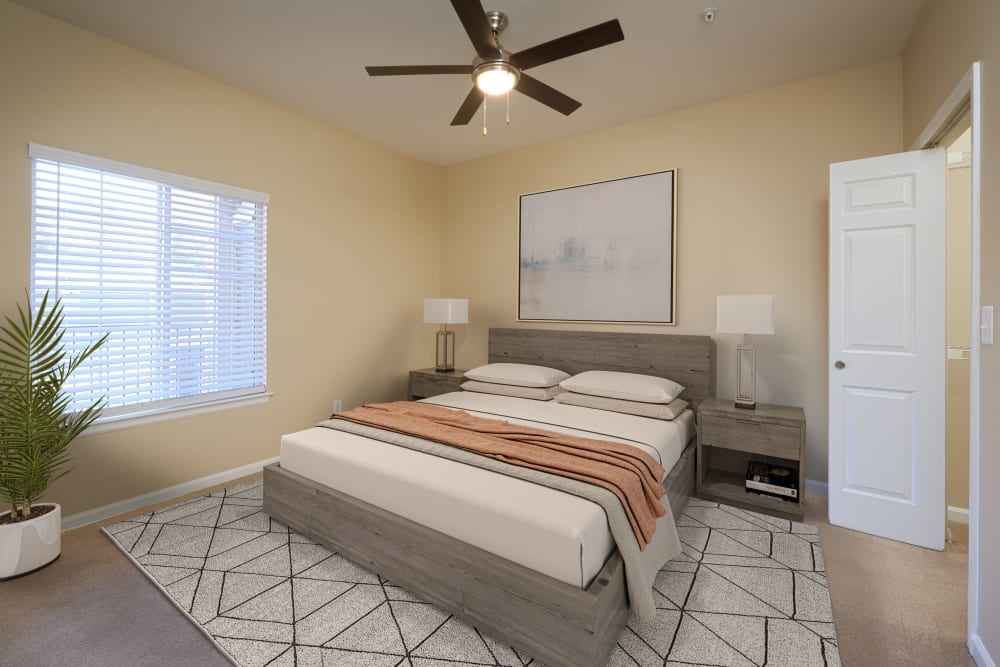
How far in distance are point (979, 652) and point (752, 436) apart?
1331mm

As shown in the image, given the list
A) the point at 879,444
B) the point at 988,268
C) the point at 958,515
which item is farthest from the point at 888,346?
the point at 958,515

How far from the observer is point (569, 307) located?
163 inches

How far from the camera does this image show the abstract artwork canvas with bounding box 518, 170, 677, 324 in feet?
12.0

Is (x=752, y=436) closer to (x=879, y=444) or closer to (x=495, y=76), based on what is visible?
(x=879, y=444)

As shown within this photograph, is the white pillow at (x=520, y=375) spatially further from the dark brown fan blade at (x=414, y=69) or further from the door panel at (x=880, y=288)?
the dark brown fan blade at (x=414, y=69)

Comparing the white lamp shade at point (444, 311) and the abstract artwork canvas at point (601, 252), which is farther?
the white lamp shade at point (444, 311)

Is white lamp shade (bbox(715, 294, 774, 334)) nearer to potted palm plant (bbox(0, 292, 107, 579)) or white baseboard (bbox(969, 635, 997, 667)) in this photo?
white baseboard (bbox(969, 635, 997, 667))

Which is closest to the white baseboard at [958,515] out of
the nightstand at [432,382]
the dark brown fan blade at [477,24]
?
the nightstand at [432,382]

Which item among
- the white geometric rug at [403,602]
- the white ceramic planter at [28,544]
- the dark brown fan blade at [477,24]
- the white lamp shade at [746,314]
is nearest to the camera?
the white geometric rug at [403,602]

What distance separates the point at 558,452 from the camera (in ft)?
7.30

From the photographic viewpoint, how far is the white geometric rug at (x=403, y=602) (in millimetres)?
1654

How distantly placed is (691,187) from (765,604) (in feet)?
9.15

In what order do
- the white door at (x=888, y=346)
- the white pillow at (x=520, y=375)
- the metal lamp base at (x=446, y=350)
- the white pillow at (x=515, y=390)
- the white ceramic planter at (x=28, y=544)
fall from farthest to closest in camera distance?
1. the metal lamp base at (x=446, y=350)
2. the white pillow at (x=520, y=375)
3. the white pillow at (x=515, y=390)
4. the white door at (x=888, y=346)
5. the white ceramic planter at (x=28, y=544)

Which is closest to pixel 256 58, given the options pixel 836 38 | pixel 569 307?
pixel 569 307
